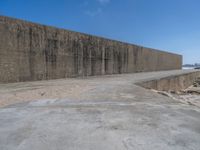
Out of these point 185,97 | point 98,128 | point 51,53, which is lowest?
point 185,97

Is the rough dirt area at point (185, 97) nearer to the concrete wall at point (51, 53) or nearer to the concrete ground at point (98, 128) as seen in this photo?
the concrete ground at point (98, 128)

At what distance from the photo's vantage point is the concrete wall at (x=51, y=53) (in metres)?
8.60

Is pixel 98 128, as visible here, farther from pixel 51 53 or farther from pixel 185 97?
pixel 51 53

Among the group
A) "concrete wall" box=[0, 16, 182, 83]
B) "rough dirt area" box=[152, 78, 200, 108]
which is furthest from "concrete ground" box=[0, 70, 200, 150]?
"concrete wall" box=[0, 16, 182, 83]

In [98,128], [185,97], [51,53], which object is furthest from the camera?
[51,53]

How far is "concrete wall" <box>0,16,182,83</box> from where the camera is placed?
28.2 ft

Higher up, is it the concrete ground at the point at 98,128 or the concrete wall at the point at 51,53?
the concrete wall at the point at 51,53

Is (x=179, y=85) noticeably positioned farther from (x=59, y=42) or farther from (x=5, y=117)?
(x=5, y=117)

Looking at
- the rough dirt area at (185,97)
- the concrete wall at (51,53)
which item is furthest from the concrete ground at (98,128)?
the concrete wall at (51,53)

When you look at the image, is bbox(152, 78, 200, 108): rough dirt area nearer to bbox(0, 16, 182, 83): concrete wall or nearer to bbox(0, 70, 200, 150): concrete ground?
bbox(0, 70, 200, 150): concrete ground

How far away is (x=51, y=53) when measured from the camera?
1087 cm

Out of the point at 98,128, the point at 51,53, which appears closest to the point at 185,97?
the point at 51,53

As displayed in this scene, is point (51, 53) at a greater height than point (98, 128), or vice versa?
point (51, 53)

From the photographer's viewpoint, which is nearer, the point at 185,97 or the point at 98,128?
the point at 98,128
